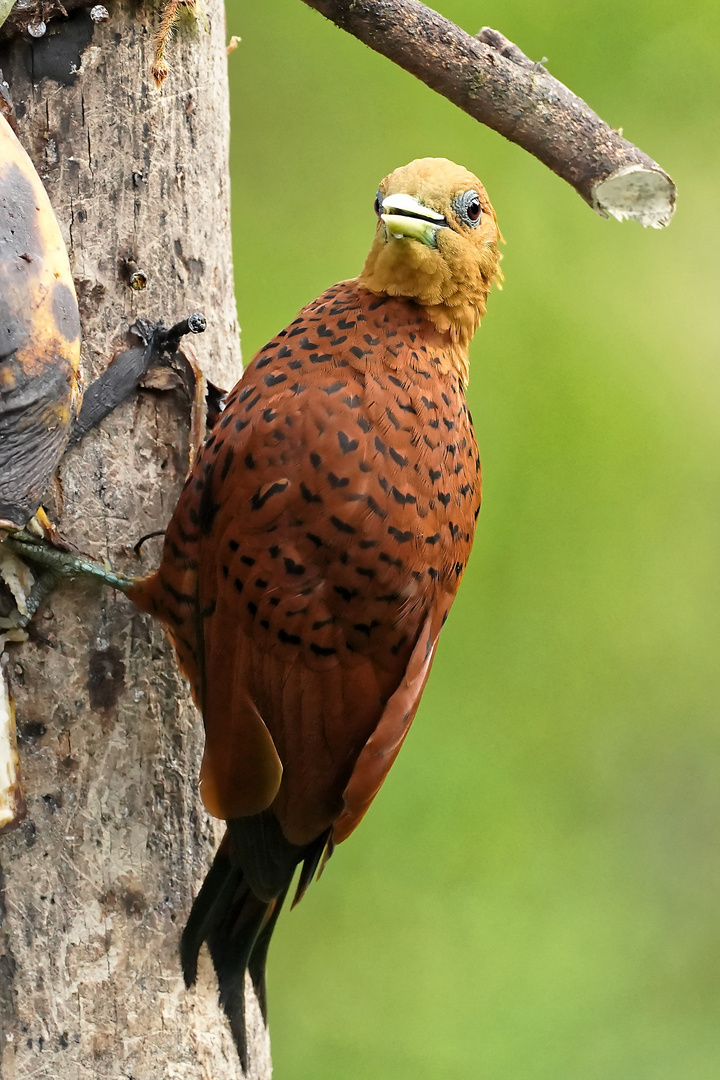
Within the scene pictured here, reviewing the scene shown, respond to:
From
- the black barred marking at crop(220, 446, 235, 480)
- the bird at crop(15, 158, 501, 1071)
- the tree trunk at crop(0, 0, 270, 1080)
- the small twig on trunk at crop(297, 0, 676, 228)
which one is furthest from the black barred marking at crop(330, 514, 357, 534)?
the small twig on trunk at crop(297, 0, 676, 228)

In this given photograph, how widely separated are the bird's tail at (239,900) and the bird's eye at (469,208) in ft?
2.79

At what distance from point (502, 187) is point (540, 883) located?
6.21ft

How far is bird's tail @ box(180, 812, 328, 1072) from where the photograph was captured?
1.60 m

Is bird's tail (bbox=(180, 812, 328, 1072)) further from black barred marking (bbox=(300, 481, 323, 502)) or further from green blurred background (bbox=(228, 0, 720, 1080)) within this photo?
green blurred background (bbox=(228, 0, 720, 1080))

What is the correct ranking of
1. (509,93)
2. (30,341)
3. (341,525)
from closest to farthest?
(30,341)
(341,525)
(509,93)

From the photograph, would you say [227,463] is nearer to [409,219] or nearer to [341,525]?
[341,525]

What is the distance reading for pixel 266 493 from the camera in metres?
1.54

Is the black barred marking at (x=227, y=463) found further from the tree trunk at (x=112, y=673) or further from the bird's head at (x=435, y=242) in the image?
the bird's head at (x=435, y=242)

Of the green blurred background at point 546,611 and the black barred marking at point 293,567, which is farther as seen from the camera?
the green blurred background at point 546,611

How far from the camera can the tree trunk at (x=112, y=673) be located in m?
1.57

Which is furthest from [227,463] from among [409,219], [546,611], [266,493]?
[546,611]

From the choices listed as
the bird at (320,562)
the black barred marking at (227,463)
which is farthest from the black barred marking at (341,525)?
the black barred marking at (227,463)

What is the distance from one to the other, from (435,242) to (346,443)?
1.02 feet

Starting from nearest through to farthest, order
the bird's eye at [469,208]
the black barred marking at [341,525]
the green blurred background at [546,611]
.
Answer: the black barred marking at [341,525]
the bird's eye at [469,208]
the green blurred background at [546,611]
